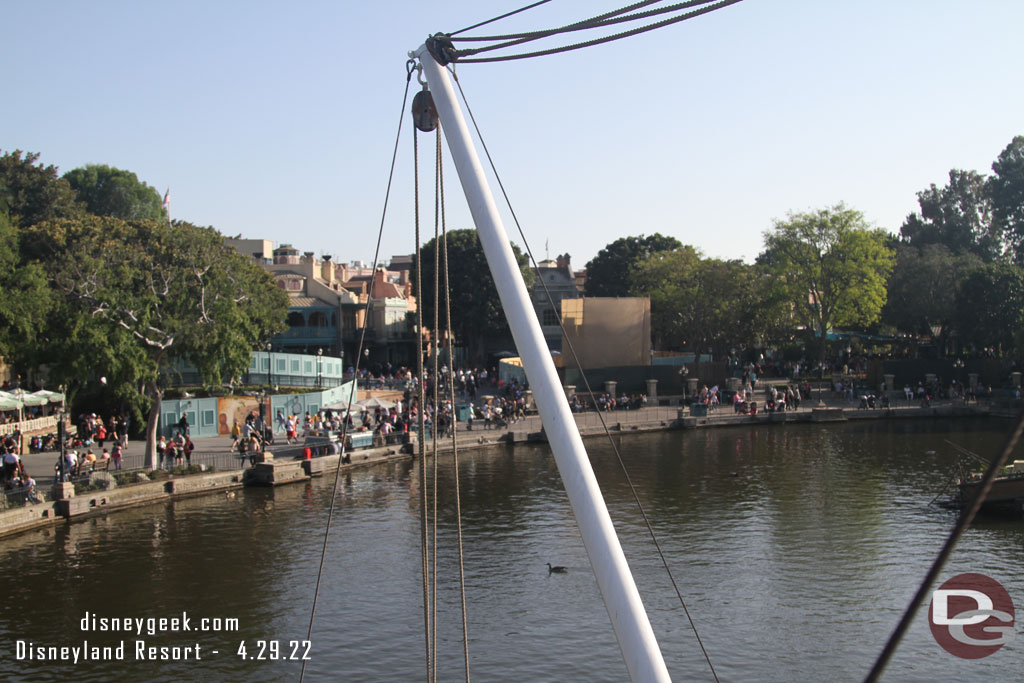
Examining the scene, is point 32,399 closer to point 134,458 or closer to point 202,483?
point 134,458

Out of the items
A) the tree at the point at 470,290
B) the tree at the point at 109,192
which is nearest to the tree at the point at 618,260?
the tree at the point at 470,290

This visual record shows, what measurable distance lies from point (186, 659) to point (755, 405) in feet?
113

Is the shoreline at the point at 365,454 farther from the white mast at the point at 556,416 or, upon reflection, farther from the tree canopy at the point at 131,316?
the white mast at the point at 556,416

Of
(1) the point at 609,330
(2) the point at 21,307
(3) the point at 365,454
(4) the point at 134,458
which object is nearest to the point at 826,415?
(1) the point at 609,330

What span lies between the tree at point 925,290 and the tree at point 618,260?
1006 inches

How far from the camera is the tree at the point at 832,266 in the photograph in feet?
194

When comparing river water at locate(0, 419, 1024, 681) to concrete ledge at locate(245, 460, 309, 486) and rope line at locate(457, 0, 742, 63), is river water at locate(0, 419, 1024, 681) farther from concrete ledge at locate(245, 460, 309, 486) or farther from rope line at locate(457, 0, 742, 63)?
rope line at locate(457, 0, 742, 63)

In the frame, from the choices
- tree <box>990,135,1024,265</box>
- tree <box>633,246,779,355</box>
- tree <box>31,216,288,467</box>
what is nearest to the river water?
tree <box>31,216,288,467</box>

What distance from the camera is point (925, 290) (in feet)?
207

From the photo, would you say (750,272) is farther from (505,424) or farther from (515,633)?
(515,633)

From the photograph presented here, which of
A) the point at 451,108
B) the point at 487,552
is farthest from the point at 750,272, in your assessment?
the point at 451,108

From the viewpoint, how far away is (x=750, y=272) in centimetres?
6334

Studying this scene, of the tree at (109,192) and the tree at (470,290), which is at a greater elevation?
the tree at (109,192)

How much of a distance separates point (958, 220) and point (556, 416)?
85.9 meters
